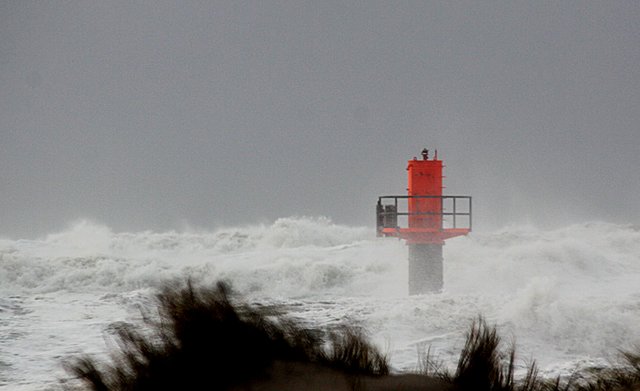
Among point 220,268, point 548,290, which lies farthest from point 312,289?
point 548,290

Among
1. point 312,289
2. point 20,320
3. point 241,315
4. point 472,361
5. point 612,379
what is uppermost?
point 241,315

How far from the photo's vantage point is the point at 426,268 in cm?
1308

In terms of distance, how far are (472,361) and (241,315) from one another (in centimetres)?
83

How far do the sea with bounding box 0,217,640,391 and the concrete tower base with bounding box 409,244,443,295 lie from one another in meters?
1.07

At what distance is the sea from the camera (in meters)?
4.29

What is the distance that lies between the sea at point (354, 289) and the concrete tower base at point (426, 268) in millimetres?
1068

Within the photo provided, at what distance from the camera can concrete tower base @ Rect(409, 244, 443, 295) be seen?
1302cm

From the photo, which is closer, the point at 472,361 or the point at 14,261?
the point at 472,361

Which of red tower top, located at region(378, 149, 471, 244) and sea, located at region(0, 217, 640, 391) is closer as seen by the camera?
sea, located at region(0, 217, 640, 391)

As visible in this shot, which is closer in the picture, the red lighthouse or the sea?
the sea

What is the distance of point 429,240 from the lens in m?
13.0

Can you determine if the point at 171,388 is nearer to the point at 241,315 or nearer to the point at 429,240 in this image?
the point at 241,315

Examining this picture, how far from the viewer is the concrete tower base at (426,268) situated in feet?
42.7

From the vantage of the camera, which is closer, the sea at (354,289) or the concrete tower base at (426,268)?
the sea at (354,289)
